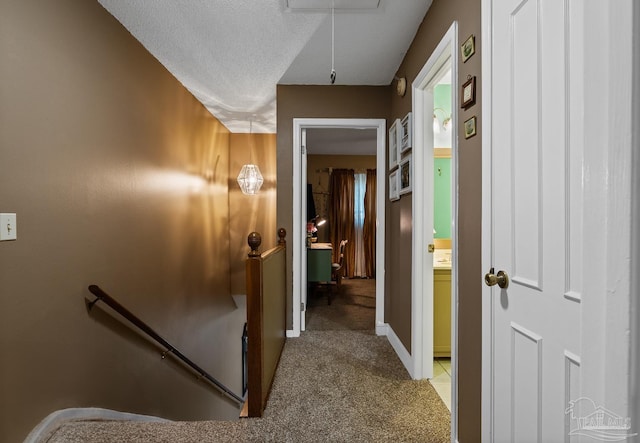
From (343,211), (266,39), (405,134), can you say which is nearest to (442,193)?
(405,134)

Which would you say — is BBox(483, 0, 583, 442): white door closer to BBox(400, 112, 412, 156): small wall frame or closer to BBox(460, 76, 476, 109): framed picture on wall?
BBox(460, 76, 476, 109): framed picture on wall

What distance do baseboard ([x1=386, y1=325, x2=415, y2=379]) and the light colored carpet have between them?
0.17ft

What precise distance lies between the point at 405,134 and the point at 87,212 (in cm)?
228

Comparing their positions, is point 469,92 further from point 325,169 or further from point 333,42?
point 325,169

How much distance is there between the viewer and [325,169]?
6637 millimetres

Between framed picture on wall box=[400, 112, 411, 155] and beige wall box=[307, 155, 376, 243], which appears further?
beige wall box=[307, 155, 376, 243]

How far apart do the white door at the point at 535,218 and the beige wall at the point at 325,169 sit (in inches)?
215

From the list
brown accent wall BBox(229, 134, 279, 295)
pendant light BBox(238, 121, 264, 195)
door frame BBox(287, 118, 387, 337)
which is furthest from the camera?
brown accent wall BBox(229, 134, 279, 295)

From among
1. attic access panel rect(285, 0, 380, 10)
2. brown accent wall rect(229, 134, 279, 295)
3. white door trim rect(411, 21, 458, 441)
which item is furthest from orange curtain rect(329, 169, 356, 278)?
attic access panel rect(285, 0, 380, 10)

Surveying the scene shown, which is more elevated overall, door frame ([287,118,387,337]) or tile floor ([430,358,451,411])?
door frame ([287,118,387,337])

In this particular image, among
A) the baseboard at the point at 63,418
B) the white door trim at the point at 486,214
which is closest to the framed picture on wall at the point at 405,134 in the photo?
the white door trim at the point at 486,214

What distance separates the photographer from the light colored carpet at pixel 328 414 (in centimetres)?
158

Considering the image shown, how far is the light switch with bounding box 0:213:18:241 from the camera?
1355 mm

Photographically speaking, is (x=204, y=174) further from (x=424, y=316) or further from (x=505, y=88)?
(x=505, y=88)
